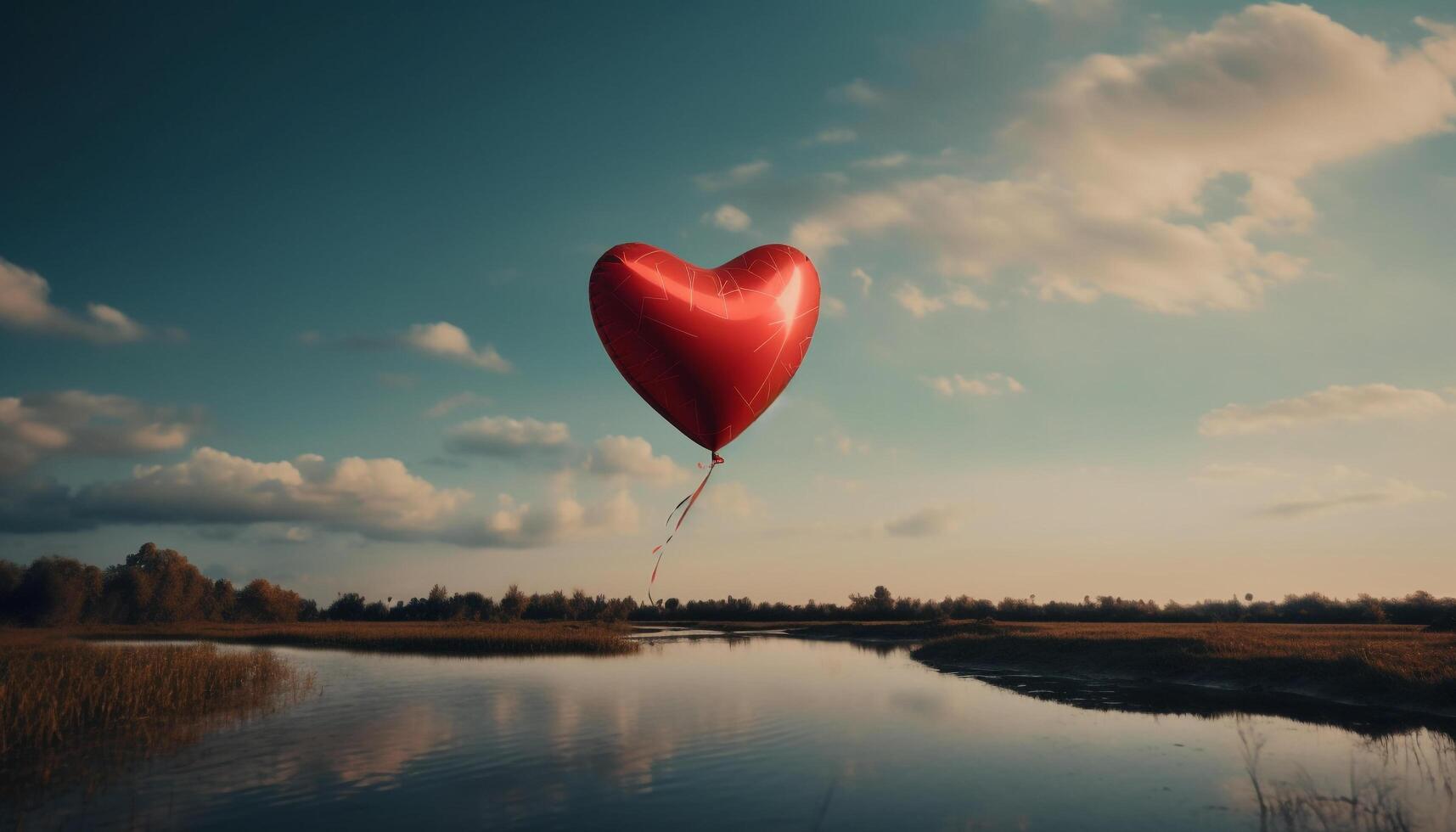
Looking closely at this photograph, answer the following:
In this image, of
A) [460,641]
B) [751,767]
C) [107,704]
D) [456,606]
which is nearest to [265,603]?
[456,606]

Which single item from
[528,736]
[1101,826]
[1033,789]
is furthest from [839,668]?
[1101,826]

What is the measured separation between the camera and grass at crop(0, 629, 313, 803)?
57.7 feet

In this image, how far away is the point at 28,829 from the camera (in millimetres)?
12891

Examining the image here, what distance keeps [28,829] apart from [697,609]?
397ft

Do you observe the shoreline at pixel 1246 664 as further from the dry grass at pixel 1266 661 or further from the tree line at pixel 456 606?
the tree line at pixel 456 606

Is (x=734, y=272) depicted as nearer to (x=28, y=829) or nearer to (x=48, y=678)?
(x=28, y=829)

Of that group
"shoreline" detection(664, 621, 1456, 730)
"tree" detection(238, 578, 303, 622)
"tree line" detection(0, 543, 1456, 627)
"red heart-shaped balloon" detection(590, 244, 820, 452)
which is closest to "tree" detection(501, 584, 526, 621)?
"tree line" detection(0, 543, 1456, 627)

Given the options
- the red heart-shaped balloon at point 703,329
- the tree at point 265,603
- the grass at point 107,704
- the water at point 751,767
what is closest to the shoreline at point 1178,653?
the water at point 751,767

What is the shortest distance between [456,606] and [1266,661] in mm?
109638

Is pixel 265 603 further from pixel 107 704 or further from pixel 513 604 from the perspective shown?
pixel 107 704

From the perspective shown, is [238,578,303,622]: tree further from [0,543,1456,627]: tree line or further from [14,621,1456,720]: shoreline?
[14,621,1456,720]: shoreline

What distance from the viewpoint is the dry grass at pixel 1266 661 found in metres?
22.4

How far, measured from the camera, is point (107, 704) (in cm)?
2333

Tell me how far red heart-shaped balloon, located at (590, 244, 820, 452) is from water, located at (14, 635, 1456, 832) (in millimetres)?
7712
